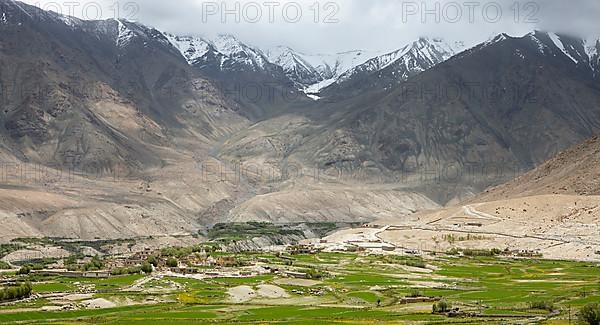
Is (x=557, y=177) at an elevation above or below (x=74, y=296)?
above

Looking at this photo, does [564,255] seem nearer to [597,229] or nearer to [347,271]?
[597,229]

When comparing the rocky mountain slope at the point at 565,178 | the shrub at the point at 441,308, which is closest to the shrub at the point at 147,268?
the shrub at the point at 441,308

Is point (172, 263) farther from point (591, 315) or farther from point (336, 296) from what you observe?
point (591, 315)

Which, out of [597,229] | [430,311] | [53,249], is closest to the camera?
[430,311]

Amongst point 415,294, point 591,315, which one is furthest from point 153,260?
point 591,315

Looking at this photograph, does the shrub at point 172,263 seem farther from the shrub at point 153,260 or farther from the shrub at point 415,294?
the shrub at point 415,294

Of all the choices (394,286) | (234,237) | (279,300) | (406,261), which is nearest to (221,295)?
(279,300)

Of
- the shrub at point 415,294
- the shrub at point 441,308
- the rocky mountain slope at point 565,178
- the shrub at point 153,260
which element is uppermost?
the rocky mountain slope at point 565,178
